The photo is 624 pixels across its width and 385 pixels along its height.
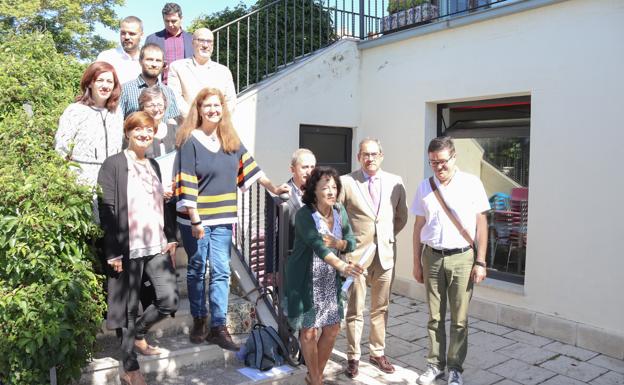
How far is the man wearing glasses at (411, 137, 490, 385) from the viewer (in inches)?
Answer: 158

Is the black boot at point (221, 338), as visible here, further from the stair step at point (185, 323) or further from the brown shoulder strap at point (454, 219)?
the brown shoulder strap at point (454, 219)

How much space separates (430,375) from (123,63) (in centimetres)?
380

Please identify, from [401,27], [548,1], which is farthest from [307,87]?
[548,1]

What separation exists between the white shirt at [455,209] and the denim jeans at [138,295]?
A: 1.99m

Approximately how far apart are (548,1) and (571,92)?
958mm

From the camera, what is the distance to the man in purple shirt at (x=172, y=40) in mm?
5379

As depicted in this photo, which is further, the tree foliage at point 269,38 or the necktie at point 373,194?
the tree foliage at point 269,38

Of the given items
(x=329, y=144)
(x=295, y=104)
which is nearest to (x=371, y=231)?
(x=295, y=104)

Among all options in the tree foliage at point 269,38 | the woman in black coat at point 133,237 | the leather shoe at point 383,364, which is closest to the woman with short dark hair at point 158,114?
the woman in black coat at point 133,237

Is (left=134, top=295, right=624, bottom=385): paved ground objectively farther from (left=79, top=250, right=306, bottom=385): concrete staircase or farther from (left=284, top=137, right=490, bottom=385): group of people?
(left=284, top=137, right=490, bottom=385): group of people

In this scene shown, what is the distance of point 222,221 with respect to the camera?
377cm

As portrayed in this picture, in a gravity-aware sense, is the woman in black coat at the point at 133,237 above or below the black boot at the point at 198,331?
above

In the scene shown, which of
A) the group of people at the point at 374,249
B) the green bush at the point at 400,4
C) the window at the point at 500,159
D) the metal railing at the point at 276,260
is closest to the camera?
the group of people at the point at 374,249

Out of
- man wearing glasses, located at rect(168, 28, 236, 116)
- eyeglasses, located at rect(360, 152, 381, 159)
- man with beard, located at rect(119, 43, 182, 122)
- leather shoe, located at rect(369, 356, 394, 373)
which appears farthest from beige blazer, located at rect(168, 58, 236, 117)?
leather shoe, located at rect(369, 356, 394, 373)
